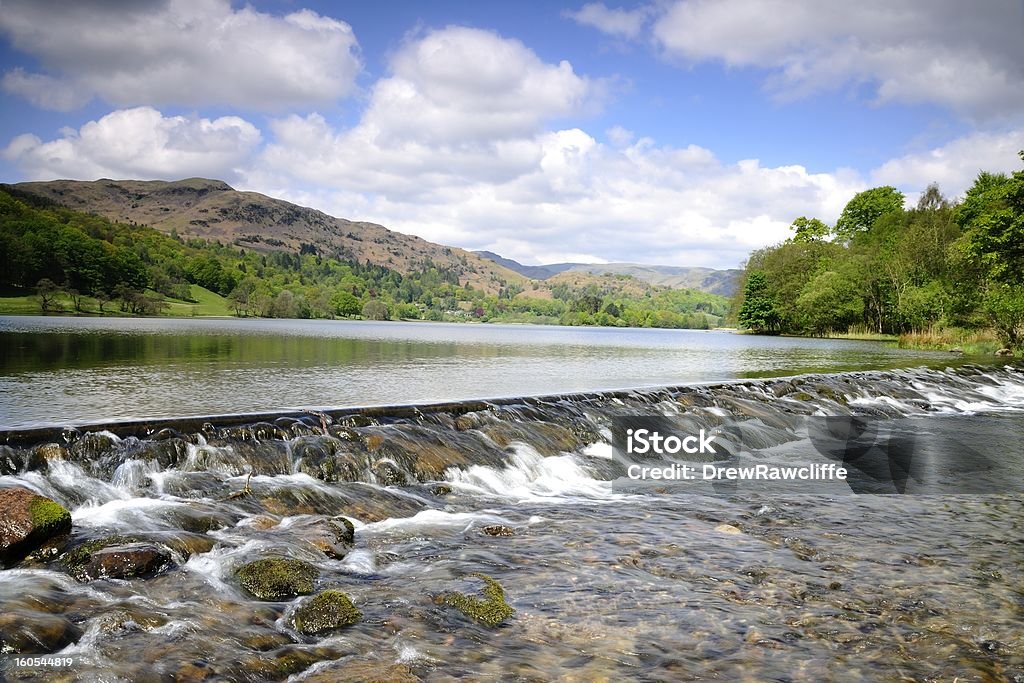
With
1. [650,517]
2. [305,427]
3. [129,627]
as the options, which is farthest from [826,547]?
[305,427]

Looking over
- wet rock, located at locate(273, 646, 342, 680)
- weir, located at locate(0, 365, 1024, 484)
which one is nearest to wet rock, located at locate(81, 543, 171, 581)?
wet rock, located at locate(273, 646, 342, 680)

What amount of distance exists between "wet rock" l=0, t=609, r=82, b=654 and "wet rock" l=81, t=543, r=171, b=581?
1074 mm

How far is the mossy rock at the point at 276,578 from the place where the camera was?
682cm

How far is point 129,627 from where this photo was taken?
5.74 m

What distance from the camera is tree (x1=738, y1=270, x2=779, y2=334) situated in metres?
110

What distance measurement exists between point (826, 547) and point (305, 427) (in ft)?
32.3

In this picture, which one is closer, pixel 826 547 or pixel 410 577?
pixel 410 577

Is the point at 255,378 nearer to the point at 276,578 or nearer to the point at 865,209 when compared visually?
the point at 276,578

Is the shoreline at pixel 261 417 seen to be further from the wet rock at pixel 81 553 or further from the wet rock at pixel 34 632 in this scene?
the wet rock at pixel 34 632

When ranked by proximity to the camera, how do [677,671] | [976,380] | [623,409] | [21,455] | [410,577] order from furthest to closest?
[976,380]
[623,409]
[21,455]
[410,577]
[677,671]

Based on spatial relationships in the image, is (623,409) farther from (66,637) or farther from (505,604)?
(66,637)

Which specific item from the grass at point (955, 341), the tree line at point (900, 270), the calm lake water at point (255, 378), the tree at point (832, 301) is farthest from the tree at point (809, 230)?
the calm lake water at point (255, 378)

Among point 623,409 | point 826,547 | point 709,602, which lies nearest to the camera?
point 709,602

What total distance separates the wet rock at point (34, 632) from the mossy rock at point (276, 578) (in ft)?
5.41
